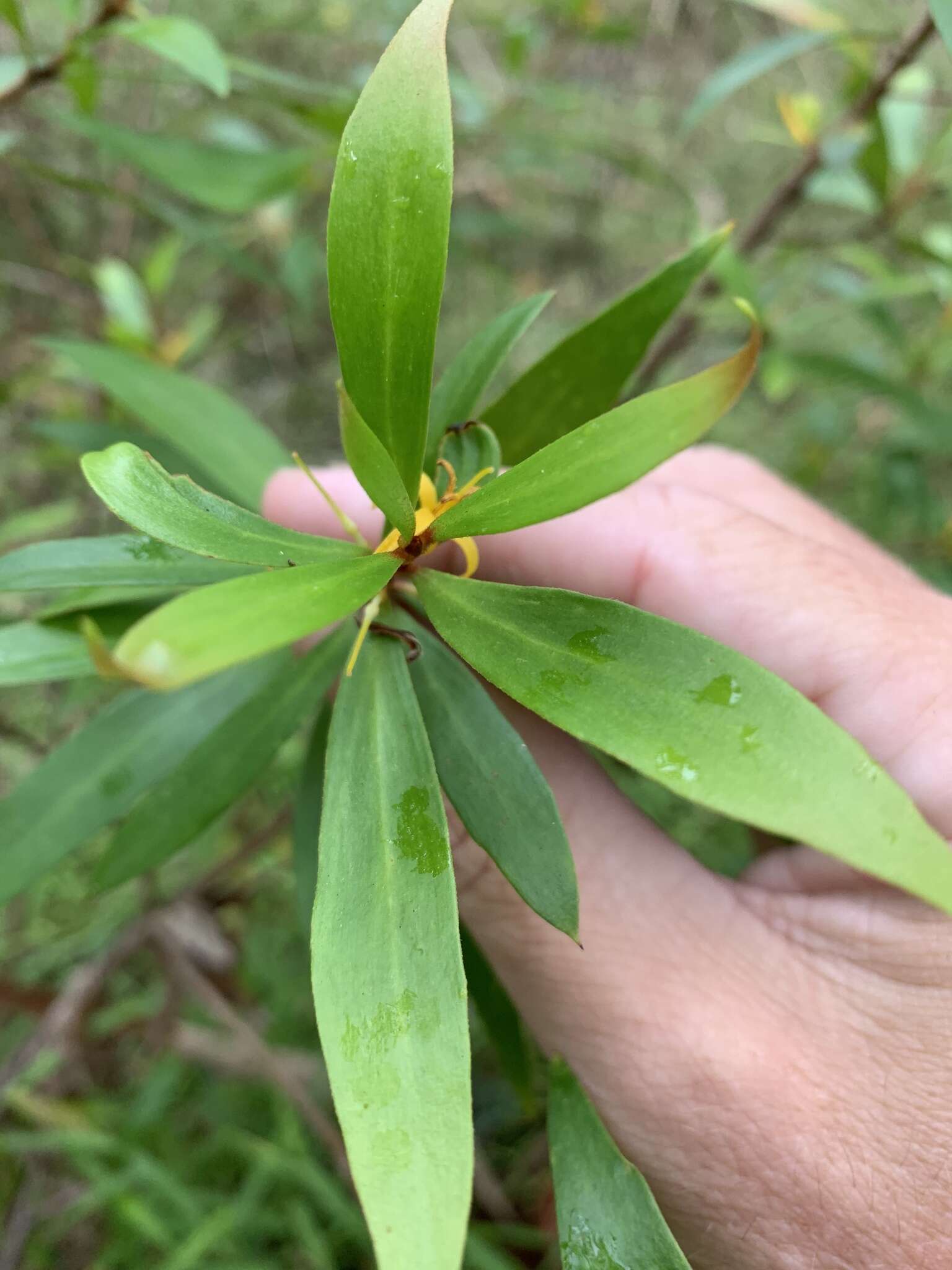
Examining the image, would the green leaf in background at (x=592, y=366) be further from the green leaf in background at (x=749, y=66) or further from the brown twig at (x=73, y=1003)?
the brown twig at (x=73, y=1003)

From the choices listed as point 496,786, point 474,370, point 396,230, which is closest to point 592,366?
point 474,370

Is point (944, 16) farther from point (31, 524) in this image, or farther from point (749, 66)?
point (31, 524)

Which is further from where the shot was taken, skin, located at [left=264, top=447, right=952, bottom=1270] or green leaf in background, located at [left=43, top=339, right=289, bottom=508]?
green leaf in background, located at [left=43, top=339, right=289, bottom=508]

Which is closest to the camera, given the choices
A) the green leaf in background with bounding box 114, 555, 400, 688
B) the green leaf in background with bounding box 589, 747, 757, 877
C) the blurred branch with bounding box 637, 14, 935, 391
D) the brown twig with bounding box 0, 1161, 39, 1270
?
the green leaf in background with bounding box 114, 555, 400, 688

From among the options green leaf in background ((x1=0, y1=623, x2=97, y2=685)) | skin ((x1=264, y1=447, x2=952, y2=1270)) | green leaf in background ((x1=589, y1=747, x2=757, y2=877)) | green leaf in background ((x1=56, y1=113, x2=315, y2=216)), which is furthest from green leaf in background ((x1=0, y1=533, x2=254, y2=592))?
green leaf in background ((x1=56, y1=113, x2=315, y2=216))

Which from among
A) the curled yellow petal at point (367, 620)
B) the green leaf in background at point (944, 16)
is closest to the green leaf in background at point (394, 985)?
the curled yellow petal at point (367, 620)

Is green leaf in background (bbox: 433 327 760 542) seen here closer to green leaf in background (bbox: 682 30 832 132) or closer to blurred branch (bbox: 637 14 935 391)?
blurred branch (bbox: 637 14 935 391)
